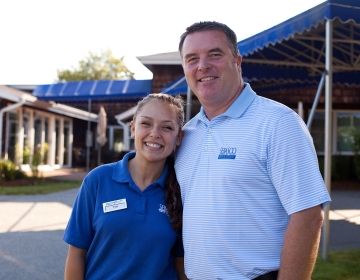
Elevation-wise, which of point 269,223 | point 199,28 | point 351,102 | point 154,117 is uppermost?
point 351,102

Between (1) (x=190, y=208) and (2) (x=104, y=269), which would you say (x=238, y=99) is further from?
(2) (x=104, y=269)

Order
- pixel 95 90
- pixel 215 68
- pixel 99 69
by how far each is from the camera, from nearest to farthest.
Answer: pixel 215 68 < pixel 95 90 < pixel 99 69

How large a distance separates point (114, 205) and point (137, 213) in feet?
0.37

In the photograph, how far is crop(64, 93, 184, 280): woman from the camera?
2.43m

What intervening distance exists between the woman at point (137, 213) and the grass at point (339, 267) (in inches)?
140

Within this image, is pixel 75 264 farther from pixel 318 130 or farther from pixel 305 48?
pixel 318 130

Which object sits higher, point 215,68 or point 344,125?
point 344,125

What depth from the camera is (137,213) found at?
2.43 meters

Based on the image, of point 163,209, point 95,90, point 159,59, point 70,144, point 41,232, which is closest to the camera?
point 163,209

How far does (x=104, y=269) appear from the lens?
248 centimetres

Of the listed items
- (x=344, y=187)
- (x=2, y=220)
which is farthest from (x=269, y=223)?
(x=344, y=187)

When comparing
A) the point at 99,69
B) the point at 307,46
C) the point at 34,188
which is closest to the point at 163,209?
the point at 307,46

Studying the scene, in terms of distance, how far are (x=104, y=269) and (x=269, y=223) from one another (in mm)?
865

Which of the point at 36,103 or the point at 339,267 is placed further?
the point at 36,103
